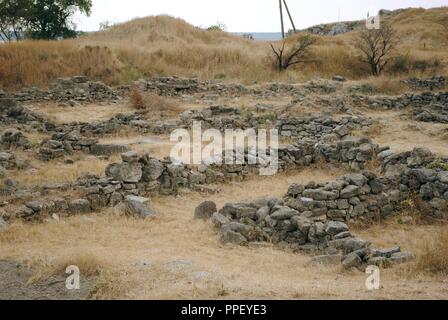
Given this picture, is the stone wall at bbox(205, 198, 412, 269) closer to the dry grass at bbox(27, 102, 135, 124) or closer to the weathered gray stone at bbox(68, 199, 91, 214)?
the weathered gray stone at bbox(68, 199, 91, 214)

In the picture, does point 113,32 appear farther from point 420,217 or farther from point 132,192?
point 420,217

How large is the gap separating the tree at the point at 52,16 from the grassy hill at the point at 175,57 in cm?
265

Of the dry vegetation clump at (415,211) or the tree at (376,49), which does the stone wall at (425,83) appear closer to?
the tree at (376,49)

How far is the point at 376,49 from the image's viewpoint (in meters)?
29.2

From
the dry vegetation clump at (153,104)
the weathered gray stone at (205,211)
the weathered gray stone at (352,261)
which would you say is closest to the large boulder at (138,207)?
the weathered gray stone at (205,211)

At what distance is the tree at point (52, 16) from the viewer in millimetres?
33594

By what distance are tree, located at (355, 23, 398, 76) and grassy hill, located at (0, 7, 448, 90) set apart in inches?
Result: 22.9

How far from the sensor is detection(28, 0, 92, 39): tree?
1323 inches

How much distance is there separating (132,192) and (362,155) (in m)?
6.07

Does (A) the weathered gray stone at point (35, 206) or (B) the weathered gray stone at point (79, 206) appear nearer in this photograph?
(A) the weathered gray stone at point (35, 206)

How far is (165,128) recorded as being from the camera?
17.6 metres

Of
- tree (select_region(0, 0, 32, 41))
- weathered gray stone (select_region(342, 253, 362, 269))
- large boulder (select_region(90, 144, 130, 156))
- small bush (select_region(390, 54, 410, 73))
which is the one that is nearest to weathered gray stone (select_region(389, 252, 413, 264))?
weathered gray stone (select_region(342, 253, 362, 269))

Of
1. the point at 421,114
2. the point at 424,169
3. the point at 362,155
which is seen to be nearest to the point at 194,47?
the point at 421,114

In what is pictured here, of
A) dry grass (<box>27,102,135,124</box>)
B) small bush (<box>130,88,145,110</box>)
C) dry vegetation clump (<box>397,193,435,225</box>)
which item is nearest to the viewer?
dry vegetation clump (<box>397,193,435,225</box>)
